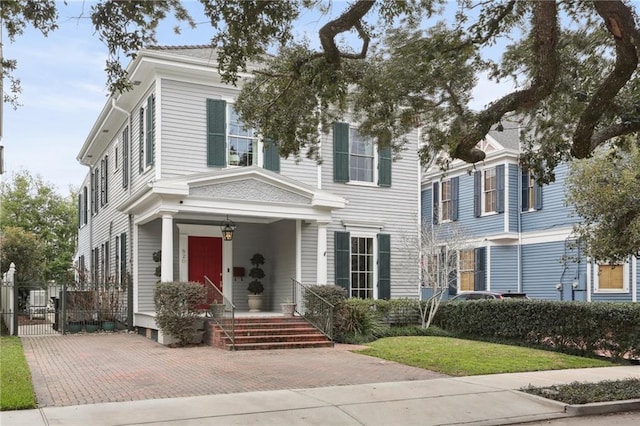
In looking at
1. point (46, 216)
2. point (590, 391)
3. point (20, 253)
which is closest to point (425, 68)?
point (590, 391)

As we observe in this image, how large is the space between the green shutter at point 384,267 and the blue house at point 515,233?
237cm

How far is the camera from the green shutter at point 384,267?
1870 cm

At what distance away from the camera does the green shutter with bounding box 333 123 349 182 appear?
18.3m

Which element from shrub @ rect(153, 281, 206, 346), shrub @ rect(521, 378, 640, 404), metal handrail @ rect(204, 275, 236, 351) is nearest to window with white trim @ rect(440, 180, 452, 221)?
metal handrail @ rect(204, 275, 236, 351)

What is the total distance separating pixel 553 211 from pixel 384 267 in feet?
26.1

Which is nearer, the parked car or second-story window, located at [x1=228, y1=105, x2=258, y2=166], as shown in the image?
second-story window, located at [x1=228, y1=105, x2=258, y2=166]

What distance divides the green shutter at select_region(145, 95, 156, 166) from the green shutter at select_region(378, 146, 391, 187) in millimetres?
6830

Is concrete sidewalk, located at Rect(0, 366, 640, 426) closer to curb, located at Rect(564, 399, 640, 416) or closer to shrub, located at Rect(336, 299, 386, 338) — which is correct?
curb, located at Rect(564, 399, 640, 416)

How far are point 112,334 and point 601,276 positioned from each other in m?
16.1

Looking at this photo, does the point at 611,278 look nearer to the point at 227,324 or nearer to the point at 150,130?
the point at 227,324

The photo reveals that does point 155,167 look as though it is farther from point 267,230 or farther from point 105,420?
point 105,420

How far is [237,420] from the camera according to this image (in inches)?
285

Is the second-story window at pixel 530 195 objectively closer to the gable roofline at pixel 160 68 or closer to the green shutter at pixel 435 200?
the green shutter at pixel 435 200

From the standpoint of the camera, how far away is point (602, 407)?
8258 millimetres
